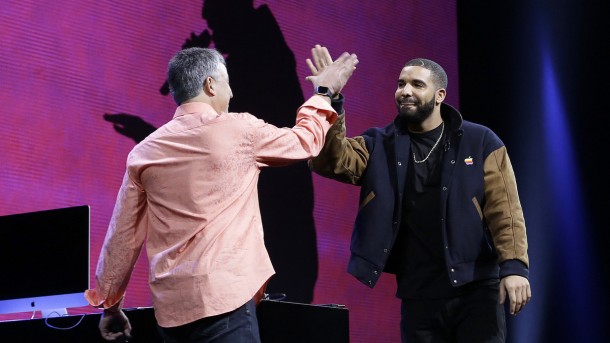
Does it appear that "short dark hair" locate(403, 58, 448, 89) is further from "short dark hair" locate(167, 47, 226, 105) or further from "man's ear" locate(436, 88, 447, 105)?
"short dark hair" locate(167, 47, 226, 105)

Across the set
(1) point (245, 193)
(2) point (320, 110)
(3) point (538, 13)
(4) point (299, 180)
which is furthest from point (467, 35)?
(1) point (245, 193)

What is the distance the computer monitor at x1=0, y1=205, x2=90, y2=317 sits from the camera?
369cm

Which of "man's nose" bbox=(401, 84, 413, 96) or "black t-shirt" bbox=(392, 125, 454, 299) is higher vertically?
"man's nose" bbox=(401, 84, 413, 96)

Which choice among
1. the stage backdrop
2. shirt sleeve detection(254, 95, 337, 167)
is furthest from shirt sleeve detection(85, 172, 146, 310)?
the stage backdrop

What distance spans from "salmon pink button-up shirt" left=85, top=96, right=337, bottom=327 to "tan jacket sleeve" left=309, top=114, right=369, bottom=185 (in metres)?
0.58

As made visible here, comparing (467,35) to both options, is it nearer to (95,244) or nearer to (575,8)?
(575,8)

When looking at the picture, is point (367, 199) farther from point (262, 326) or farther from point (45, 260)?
point (45, 260)

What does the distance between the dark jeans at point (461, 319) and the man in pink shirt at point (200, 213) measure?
2.73 feet

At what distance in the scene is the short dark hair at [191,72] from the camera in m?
2.67

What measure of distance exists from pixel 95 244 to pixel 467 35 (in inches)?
116

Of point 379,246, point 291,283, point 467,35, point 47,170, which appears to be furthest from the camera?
point 467,35

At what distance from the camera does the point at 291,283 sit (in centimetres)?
496

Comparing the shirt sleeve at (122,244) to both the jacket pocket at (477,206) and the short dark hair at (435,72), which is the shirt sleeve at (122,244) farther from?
the short dark hair at (435,72)

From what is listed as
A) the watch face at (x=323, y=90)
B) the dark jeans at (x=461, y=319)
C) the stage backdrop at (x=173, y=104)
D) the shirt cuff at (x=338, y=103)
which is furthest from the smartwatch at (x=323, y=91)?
the stage backdrop at (x=173, y=104)
